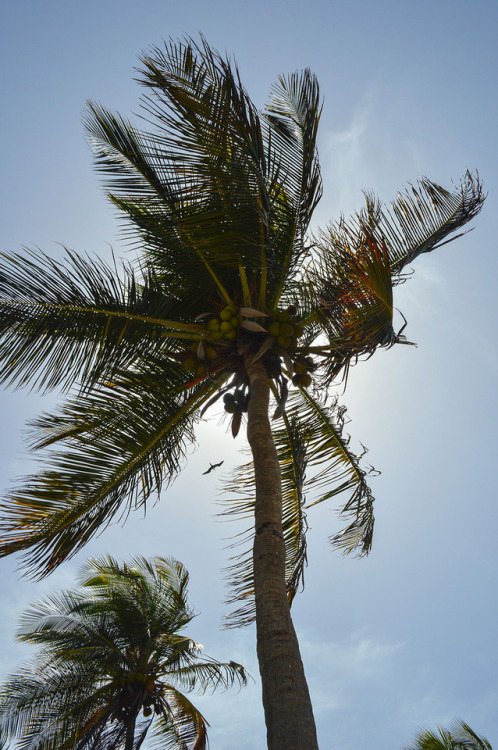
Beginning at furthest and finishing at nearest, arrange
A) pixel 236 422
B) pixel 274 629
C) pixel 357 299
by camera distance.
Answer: pixel 236 422, pixel 357 299, pixel 274 629

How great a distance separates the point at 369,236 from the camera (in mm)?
4434

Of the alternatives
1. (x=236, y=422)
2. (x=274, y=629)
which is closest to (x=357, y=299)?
(x=236, y=422)

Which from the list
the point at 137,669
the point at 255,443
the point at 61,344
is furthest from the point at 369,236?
the point at 137,669

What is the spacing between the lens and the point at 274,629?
3.46m

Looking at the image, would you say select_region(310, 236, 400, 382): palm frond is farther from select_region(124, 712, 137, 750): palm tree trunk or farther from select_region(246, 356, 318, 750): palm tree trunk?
select_region(124, 712, 137, 750): palm tree trunk

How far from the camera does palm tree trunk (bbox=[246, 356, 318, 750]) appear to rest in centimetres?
291

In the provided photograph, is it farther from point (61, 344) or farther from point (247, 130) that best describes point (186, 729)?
point (247, 130)

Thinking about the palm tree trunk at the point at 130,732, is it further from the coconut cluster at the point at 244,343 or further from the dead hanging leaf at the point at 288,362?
the dead hanging leaf at the point at 288,362

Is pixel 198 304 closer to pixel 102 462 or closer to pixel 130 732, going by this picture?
pixel 102 462

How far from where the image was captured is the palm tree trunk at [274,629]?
2.91 meters

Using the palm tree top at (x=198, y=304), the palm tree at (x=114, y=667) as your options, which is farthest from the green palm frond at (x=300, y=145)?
the palm tree at (x=114, y=667)

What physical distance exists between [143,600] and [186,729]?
2.48 metres

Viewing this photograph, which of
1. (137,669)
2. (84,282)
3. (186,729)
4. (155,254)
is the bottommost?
(186,729)

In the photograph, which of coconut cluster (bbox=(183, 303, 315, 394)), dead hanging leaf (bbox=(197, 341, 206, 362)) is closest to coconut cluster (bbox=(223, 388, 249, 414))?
coconut cluster (bbox=(183, 303, 315, 394))
